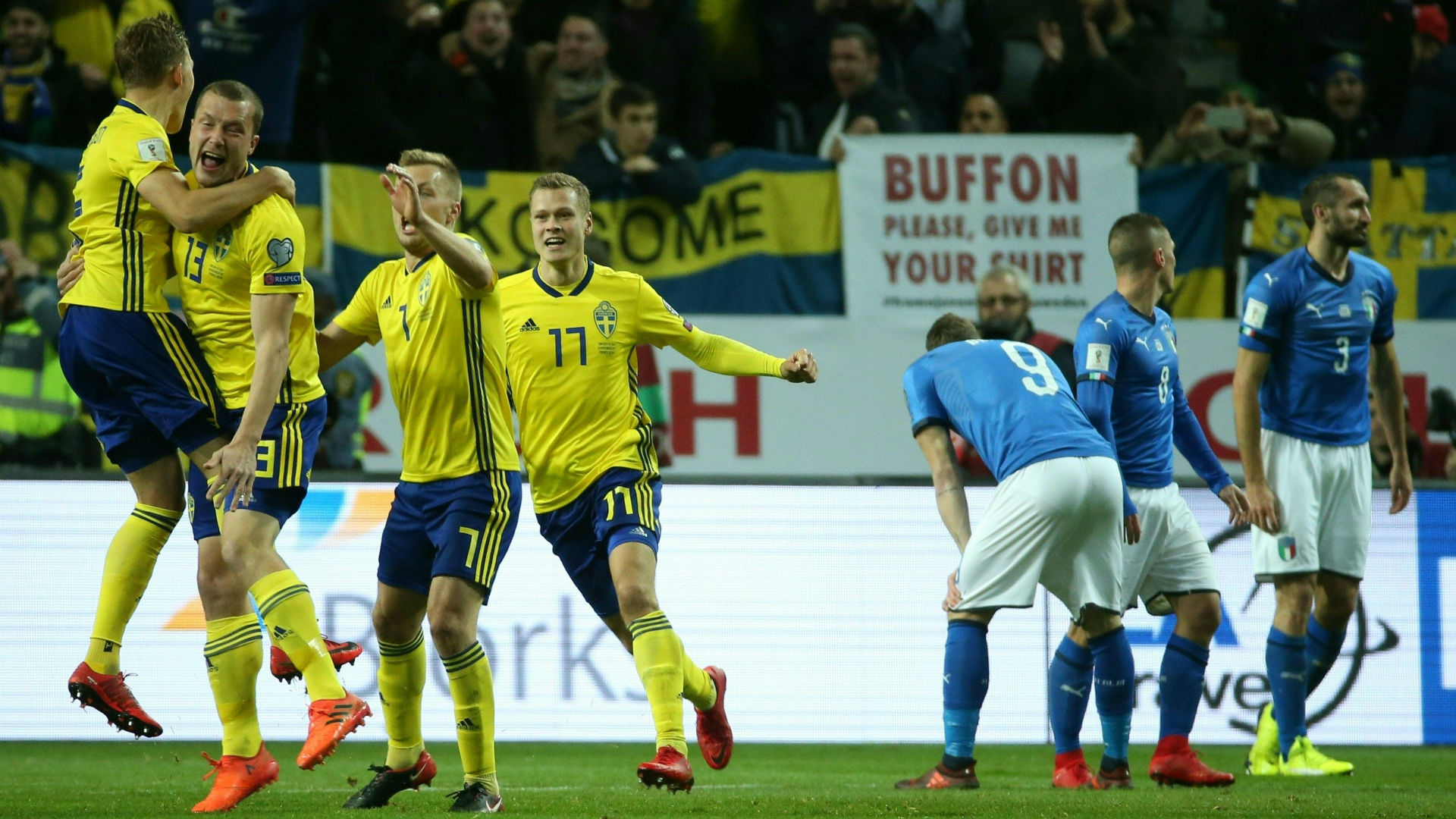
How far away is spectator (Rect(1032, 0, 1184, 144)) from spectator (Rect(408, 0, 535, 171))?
4.00m

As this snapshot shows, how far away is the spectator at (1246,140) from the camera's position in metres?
12.1

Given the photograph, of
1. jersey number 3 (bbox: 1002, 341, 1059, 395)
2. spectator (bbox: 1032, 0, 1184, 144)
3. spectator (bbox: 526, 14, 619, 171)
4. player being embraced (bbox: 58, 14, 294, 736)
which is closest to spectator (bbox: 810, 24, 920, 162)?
spectator (bbox: 1032, 0, 1184, 144)

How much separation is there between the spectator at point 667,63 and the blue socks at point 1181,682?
21.5ft

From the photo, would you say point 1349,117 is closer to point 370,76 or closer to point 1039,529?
point 370,76

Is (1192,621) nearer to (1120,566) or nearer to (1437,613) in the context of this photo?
(1120,566)

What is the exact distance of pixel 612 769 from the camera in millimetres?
7664

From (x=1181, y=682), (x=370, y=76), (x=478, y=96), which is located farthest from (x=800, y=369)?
(x=370, y=76)

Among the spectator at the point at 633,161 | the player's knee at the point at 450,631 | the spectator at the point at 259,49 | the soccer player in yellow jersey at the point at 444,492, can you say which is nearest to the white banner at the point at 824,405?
the spectator at the point at 633,161

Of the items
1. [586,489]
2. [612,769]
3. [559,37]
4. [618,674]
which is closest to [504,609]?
[618,674]

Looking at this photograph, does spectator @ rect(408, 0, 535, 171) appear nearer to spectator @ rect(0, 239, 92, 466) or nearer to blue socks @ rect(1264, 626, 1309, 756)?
spectator @ rect(0, 239, 92, 466)

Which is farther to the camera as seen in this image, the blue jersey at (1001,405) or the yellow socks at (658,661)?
the blue jersey at (1001,405)

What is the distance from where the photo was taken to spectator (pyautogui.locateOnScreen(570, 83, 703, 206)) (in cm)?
1143

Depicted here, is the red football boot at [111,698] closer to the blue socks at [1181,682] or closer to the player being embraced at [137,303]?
the player being embraced at [137,303]

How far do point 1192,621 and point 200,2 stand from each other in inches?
305
